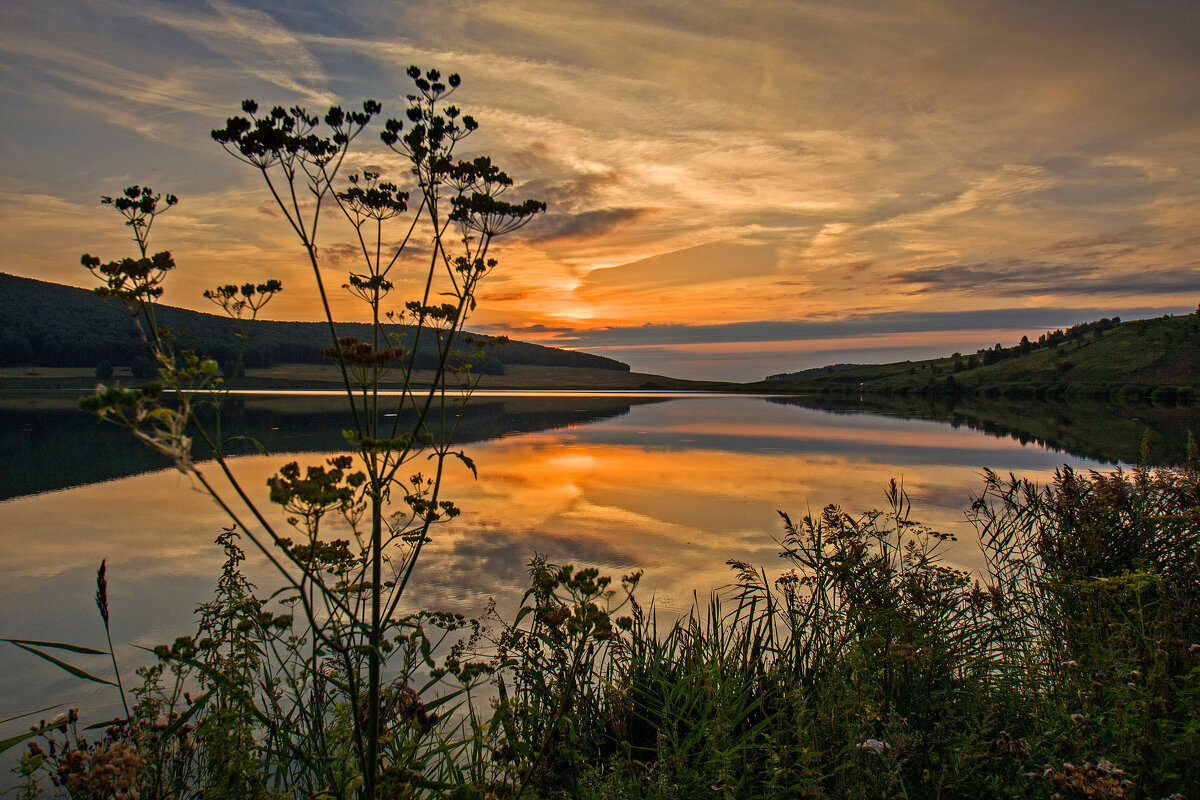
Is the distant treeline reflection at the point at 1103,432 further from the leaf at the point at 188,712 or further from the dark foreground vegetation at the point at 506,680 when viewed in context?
the leaf at the point at 188,712

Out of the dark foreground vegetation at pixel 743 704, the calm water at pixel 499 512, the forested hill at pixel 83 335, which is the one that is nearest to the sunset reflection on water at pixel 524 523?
the calm water at pixel 499 512

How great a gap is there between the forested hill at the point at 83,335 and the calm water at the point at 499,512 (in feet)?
175

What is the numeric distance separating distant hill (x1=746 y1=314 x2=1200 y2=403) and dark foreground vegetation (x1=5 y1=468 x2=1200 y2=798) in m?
76.0

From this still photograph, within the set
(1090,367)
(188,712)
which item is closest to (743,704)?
(188,712)

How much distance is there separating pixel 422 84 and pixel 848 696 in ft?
14.2

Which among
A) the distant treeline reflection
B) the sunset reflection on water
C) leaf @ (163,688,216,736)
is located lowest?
the sunset reflection on water

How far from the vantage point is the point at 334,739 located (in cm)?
344

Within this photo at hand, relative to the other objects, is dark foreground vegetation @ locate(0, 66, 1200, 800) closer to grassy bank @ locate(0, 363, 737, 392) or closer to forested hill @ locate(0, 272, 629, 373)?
grassy bank @ locate(0, 363, 737, 392)

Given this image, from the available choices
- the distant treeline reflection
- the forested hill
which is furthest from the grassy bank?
the distant treeline reflection

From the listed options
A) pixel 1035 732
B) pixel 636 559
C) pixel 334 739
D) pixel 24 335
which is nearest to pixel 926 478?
pixel 636 559

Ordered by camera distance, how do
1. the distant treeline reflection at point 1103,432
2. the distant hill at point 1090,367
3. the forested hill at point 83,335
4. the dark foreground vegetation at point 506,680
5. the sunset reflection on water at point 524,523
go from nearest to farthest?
the dark foreground vegetation at point 506,680
the sunset reflection on water at point 524,523
the distant treeline reflection at point 1103,432
the distant hill at point 1090,367
the forested hill at point 83,335

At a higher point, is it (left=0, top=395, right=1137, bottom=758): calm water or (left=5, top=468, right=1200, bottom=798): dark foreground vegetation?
(left=5, top=468, right=1200, bottom=798): dark foreground vegetation

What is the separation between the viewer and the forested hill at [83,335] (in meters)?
96.2

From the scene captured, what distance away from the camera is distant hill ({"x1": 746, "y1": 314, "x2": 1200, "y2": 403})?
3105 inches
